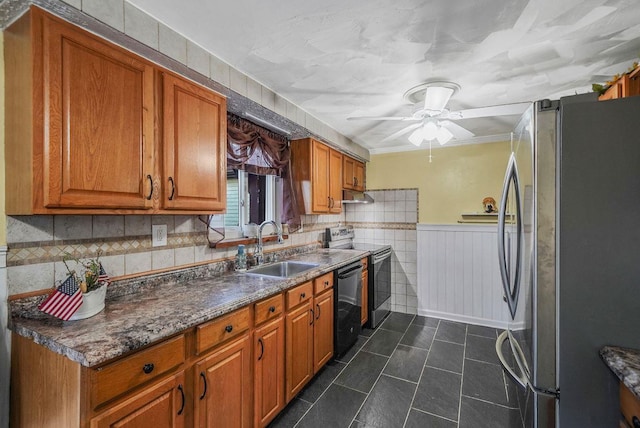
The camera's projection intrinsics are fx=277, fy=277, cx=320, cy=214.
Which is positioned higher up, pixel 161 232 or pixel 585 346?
pixel 161 232

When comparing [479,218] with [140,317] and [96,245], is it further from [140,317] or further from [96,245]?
[96,245]

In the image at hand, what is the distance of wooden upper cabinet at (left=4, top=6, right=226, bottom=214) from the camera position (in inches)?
40.8

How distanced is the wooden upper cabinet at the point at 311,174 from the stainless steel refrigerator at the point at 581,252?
2.01m

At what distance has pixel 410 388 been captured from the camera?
2.19 meters

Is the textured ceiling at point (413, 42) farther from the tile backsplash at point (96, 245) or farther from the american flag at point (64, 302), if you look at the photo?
the american flag at point (64, 302)

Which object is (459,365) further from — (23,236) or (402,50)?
(23,236)

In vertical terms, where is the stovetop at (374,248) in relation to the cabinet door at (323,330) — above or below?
above

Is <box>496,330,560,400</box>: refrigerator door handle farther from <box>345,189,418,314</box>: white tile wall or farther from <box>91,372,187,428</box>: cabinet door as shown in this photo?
<box>345,189,418,314</box>: white tile wall

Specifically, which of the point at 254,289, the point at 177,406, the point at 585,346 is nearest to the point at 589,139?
the point at 585,346

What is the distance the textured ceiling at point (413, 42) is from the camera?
134cm

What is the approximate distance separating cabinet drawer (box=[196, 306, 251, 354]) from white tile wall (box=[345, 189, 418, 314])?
281 centimetres

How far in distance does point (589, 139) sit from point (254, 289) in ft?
5.49

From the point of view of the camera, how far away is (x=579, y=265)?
3.31ft

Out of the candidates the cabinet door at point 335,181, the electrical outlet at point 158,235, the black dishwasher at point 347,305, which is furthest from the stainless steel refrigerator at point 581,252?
the cabinet door at point 335,181
